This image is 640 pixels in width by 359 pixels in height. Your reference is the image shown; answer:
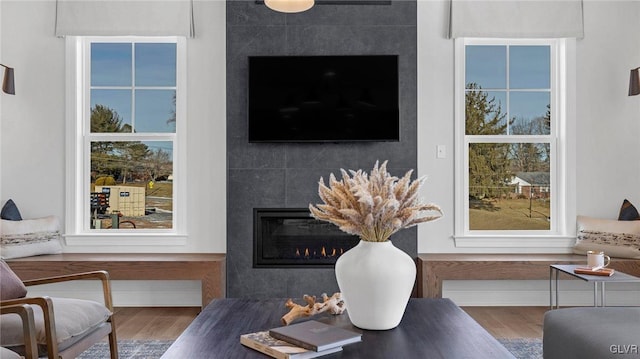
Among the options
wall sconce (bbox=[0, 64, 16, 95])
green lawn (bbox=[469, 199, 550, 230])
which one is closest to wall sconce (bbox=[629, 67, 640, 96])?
green lawn (bbox=[469, 199, 550, 230])

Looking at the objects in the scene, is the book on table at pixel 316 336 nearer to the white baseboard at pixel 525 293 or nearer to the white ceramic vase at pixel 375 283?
the white ceramic vase at pixel 375 283

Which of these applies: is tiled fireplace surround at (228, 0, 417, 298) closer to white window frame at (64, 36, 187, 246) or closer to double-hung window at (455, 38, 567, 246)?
white window frame at (64, 36, 187, 246)

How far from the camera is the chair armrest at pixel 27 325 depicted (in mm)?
1827

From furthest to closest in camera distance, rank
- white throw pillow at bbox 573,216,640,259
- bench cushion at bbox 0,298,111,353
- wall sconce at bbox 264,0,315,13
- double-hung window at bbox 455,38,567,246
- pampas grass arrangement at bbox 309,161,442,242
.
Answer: double-hung window at bbox 455,38,567,246, white throw pillow at bbox 573,216,640,259, wall sconce at bbox 264,0,315,13, bench cushion at bbox 0,298,111,353, pampas grass arrangement at bbox 309,161,442,242

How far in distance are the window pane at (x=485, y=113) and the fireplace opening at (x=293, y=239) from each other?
144 centimetres

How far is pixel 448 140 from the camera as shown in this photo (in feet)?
13.8

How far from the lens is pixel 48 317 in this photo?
6.34ft

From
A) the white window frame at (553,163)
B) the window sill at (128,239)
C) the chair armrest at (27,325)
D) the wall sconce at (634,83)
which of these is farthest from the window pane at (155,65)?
the wall sconce at (634,83)

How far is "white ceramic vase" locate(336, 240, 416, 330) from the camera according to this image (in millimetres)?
1617

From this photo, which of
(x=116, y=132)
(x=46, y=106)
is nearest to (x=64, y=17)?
(x=46, y=106)

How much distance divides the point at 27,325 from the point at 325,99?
2688mm

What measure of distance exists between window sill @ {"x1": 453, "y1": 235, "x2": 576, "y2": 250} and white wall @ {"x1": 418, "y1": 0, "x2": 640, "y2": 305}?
0.07 meters

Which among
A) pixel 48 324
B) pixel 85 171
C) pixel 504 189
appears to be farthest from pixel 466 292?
pixel 85 171

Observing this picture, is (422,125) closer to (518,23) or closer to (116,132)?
(518,23)
